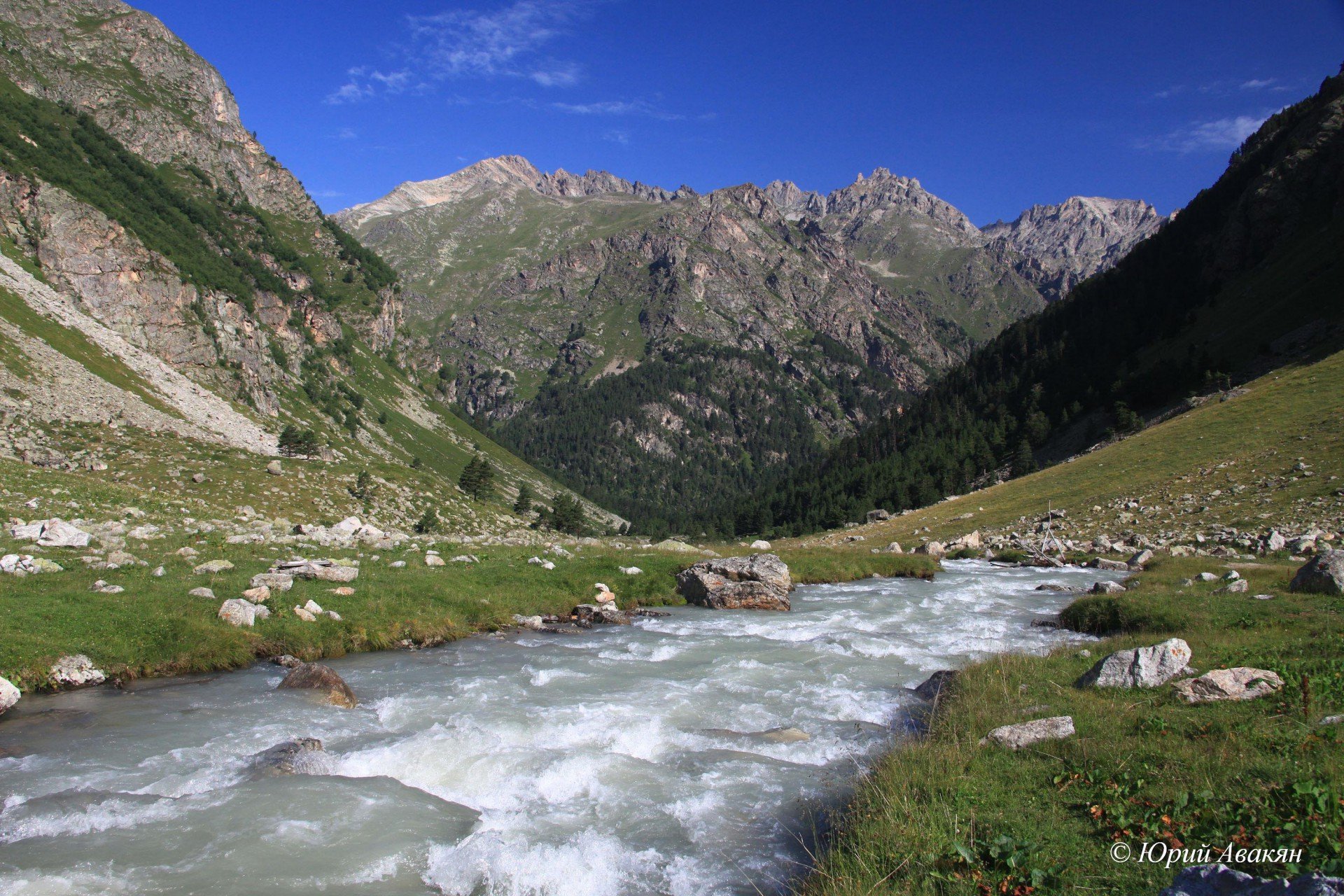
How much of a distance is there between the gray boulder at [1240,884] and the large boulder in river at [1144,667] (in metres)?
6.57

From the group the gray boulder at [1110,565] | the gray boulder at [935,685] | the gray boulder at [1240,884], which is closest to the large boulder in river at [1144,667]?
the gray boulder at [935,685]

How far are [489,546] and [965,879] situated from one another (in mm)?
30307

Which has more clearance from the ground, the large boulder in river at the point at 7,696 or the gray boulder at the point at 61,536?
the gray boulder at the point at 61,536

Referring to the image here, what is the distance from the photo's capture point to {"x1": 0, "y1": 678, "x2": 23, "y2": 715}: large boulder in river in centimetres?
1137

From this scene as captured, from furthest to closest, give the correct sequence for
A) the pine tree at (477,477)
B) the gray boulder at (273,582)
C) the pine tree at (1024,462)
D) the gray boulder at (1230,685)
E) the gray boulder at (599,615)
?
the pine tree at (1024,462) < the pine tree at (477,477) < the gray boulder at (599,615) < the gray boulder at (273,582) < the gray boulder at (1230,685)

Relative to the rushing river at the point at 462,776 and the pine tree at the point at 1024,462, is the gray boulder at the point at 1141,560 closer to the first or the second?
the rushing river at the point at 462,776

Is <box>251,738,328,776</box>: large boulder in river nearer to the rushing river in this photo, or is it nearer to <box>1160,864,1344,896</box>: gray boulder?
the rushing river

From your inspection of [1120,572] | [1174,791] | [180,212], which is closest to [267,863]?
[1174,791]

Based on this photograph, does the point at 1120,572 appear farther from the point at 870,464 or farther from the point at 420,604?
the point at 870,464

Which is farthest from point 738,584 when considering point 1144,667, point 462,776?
point 462,776

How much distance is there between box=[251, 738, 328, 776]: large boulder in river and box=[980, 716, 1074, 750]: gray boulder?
10469mm

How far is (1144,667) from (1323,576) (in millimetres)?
11235

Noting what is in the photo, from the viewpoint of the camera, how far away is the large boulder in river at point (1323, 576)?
54.1ft

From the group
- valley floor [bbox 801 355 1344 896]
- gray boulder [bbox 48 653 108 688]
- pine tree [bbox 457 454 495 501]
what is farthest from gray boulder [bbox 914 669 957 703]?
pine tree [bbox 457 454 495 501]
